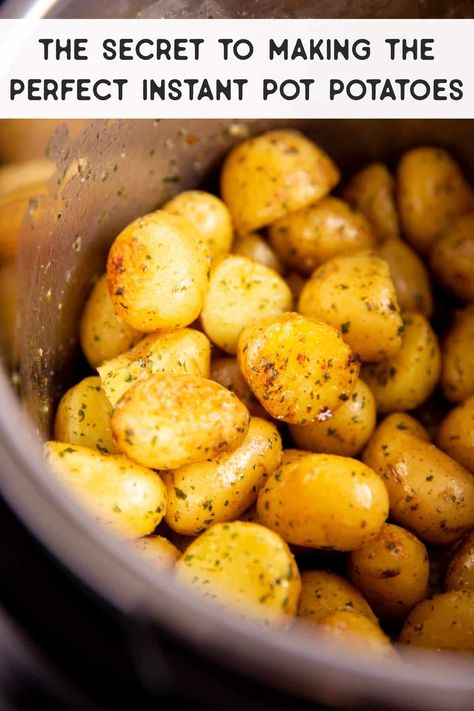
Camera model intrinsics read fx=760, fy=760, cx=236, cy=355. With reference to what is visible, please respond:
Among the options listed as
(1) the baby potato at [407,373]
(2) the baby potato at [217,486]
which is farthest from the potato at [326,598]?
(1) the baby potato at [407,373]

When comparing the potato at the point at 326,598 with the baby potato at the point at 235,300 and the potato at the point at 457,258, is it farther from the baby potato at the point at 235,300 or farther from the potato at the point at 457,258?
the potato at the point at 457,258

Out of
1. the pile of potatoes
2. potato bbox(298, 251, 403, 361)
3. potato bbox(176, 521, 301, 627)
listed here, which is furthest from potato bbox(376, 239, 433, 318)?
potato bbox(176, 521, 301, 627)

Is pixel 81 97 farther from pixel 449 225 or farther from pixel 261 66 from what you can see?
pixel 449 225

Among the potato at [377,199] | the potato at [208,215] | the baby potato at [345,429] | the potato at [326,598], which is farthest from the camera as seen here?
the potato at [377,199]

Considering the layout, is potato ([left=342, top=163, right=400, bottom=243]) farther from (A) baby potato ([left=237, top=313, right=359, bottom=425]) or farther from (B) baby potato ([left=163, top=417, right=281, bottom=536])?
(B) baby potato ([left=163, top=417, right=281, bottom=536])

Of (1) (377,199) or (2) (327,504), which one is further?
(1) (377,199)

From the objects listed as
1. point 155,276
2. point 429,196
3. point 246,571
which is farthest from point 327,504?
point 429,196

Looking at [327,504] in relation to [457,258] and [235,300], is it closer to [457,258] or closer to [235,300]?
[235,300]
